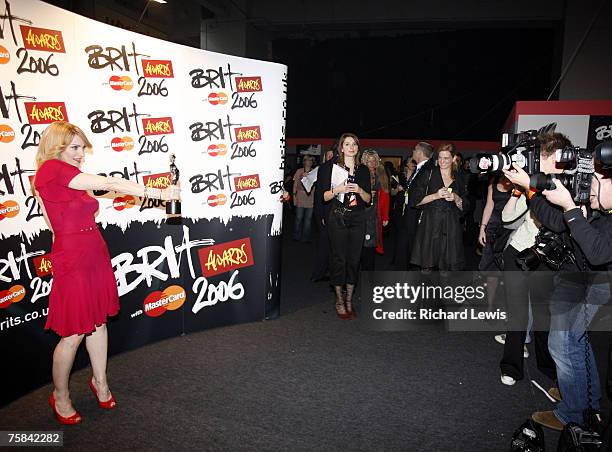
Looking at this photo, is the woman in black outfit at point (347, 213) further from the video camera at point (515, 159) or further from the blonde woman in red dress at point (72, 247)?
the blonde woman in red dress at point (72, 247)

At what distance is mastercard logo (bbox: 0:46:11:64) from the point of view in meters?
2.54

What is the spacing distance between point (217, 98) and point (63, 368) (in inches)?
87.7

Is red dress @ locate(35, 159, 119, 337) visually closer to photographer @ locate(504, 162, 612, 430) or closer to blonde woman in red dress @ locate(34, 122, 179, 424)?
blonde woman in red dress @ locate(34, 122, 179, 424)

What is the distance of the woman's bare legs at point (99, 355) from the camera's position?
105 inches

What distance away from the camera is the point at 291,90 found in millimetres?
14180

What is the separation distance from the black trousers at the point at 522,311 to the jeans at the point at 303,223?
550 cm

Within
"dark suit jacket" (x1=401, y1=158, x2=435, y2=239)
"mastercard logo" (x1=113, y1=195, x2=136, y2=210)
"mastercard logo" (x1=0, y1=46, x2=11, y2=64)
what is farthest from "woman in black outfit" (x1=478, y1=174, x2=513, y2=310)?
"mastercard logo" (x1=0, y1=46, x2=11, y2=64)

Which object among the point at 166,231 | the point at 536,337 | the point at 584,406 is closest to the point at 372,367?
the point at 536,337

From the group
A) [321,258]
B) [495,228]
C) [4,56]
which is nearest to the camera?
[4,56]

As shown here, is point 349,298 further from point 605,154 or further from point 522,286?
point 605,154

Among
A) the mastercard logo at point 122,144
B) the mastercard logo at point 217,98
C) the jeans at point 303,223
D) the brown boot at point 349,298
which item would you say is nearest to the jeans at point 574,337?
the brown boot at point 349,298

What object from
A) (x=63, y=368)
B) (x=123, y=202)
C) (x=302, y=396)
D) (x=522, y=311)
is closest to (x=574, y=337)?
(x=522, y=311)

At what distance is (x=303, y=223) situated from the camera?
8.80 metres

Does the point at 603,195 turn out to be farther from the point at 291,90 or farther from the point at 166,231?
the point at 291,90
